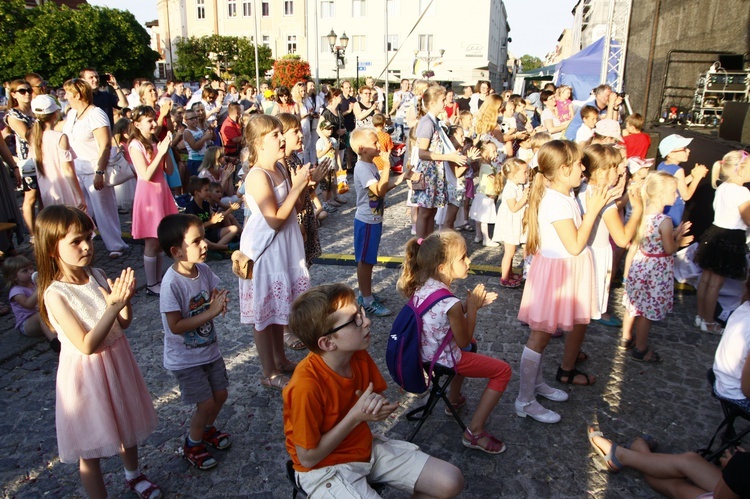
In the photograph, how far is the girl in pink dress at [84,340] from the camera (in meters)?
2.31

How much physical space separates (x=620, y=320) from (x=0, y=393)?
17.8 ft

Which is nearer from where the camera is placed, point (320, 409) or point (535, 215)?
point (320, 409)

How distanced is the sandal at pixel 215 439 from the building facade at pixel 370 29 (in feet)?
148

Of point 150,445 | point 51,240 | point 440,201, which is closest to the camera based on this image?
point 51,240

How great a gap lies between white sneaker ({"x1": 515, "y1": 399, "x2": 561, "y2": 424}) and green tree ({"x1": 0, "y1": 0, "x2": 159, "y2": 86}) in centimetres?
3955

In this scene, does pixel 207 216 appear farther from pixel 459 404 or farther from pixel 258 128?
pixel 459 404

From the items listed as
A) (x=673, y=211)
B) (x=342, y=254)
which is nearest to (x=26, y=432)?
(x=342, y=254)

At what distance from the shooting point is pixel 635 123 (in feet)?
23.3

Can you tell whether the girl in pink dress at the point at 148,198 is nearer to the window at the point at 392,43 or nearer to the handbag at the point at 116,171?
the handbag at the point at 116,171

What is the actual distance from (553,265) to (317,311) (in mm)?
1896

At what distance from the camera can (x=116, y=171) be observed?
256 inches

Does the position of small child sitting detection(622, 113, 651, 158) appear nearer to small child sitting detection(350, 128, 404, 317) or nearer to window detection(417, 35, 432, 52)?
small child sitting detection(350, 128, 404, 317)

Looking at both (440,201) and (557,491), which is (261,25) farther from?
(557,491)

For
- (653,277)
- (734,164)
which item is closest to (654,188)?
(653,277)
